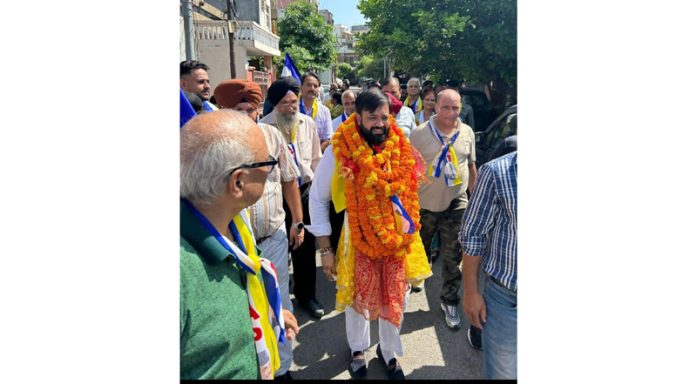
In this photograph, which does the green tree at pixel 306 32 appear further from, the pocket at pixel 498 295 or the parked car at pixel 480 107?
the pocket at pixel 498 295

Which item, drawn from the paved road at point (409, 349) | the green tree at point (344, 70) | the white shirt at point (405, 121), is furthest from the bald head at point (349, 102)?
the green tree at point (344, 70)

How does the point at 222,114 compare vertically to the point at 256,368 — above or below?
above

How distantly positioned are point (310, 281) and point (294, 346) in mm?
610

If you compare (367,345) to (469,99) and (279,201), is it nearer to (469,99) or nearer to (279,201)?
(279,201)

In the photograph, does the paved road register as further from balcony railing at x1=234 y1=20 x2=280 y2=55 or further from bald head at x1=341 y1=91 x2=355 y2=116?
balcony railing at x1=234 y1=20 x2=280 y2=55

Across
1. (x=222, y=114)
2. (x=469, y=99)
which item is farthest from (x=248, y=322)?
(x=469, y=99)

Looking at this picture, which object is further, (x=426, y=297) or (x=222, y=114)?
(x=426, y=297)

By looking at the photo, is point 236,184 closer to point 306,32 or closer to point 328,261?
point 328,261

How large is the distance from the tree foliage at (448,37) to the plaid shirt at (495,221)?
12.1 feet

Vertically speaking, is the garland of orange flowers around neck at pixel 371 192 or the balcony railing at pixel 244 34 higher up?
the balcony railing at pixel 244 34

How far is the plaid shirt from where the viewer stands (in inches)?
59.7

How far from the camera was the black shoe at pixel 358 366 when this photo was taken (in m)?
2.61

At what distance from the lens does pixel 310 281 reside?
137 inches

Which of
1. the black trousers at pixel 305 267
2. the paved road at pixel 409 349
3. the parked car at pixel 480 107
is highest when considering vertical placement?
the parked car at pixel 480 107
